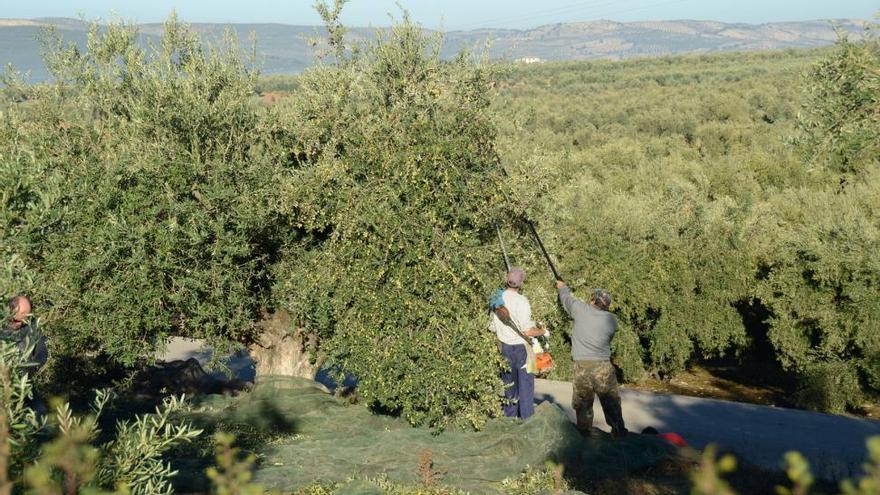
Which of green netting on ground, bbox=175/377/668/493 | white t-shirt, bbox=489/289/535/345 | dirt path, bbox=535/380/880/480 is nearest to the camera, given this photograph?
green netting on ground, bbox=175/377/668/493

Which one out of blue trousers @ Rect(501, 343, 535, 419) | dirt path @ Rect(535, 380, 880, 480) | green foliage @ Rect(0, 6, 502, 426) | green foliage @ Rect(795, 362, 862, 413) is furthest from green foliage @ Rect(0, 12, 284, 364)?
green foliage @ Rect(795, 362, 862, 413)

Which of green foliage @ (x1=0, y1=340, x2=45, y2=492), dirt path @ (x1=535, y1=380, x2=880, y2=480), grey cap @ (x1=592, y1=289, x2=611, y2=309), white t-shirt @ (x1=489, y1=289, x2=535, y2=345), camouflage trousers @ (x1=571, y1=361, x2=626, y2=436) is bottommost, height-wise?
dirt path @ (x1=535, y1=380, x2=880, y2=480)

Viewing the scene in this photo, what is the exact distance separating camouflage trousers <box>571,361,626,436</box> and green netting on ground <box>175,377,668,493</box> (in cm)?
24

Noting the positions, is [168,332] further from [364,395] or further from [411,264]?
[411,264]

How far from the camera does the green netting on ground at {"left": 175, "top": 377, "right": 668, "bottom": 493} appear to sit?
7.89 m

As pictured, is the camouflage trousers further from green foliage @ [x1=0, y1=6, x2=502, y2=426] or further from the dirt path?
the dirt path

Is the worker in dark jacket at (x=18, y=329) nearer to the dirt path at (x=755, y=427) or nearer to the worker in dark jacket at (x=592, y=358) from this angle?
the worker in dark jacket at (x=592, y=358)

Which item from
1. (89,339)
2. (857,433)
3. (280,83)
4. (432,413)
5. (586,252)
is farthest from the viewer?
(280,83)

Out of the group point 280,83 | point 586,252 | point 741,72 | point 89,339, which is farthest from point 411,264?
point 280,83

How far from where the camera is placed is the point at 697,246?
1914cm

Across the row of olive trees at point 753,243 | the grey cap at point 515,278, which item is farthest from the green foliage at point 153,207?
the row of olive trees at point 753,243

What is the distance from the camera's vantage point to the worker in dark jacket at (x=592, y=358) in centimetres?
870

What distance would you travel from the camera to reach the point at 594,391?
891 cm

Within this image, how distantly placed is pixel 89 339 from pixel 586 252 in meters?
11.3
